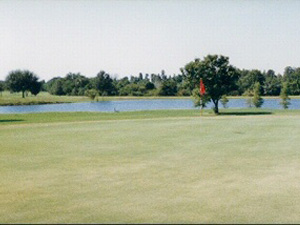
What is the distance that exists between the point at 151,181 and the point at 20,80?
157329mm

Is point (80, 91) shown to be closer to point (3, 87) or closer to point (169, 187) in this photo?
point (3, 87)

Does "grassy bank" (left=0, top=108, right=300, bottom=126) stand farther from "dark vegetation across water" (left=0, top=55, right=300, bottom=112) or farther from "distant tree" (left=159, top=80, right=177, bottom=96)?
"distant tree" (left=159, top=80, right=177, bottom=96)

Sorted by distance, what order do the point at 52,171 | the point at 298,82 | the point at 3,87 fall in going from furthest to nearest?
the point at 3,87 → the point at 298,82 → the point at 52,171

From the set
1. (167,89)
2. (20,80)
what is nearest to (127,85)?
(167,89)

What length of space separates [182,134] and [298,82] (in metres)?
119

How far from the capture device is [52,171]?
1438 centimetres

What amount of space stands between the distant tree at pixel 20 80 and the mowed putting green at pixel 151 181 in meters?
144

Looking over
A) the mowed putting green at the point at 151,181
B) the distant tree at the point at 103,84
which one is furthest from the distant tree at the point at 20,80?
the mowed putting green at the point at 151,181

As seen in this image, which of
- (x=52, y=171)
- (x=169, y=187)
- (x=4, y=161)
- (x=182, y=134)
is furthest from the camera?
(x=182, y=134)

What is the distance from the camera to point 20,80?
159m

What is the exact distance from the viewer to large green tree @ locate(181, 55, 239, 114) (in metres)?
56.6

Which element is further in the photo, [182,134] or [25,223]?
[182,134]

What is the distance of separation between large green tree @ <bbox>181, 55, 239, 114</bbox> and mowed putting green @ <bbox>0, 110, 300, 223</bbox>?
34672 millimetres

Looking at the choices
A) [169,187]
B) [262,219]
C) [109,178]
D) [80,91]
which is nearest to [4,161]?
[109,178]
